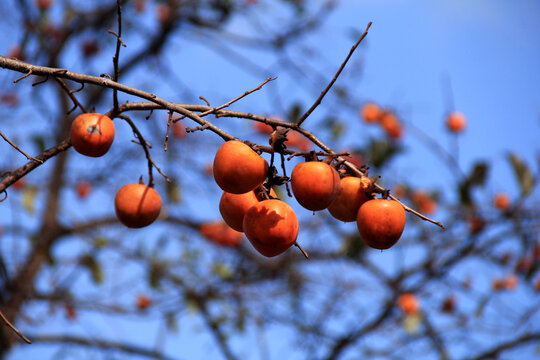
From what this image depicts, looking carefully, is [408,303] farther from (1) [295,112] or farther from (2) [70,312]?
(2) [70,312]

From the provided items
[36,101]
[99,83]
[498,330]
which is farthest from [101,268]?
[99,83]

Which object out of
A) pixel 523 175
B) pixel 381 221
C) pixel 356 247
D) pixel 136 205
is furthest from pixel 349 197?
pixel 523 175

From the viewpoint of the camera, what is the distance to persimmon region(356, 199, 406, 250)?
42.3 inches

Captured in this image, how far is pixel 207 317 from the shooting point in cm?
455

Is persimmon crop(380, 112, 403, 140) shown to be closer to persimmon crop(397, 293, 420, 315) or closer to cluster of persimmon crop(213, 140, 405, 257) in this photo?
persimmon crop(397, 293, 420, 315)

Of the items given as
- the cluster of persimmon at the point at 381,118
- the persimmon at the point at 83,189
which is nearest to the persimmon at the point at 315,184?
the cluster of persimmon at the point at 381,118

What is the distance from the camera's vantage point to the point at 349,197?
116 cm

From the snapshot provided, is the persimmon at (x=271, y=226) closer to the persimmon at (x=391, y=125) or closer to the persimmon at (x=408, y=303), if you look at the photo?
the persimmon at (x=408, y=303)

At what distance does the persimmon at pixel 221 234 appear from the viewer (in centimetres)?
479

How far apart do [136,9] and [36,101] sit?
4.55 ft

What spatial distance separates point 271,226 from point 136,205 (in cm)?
42

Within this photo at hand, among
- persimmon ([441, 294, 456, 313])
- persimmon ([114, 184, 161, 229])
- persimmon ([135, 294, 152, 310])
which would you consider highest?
persimmon ([441, 294, 456, 313])

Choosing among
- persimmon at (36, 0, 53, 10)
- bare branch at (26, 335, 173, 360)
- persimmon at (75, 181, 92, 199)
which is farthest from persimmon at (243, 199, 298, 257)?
persimmon at (75, 181, 92, 199)

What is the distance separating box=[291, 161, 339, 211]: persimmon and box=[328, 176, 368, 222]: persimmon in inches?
3.1
